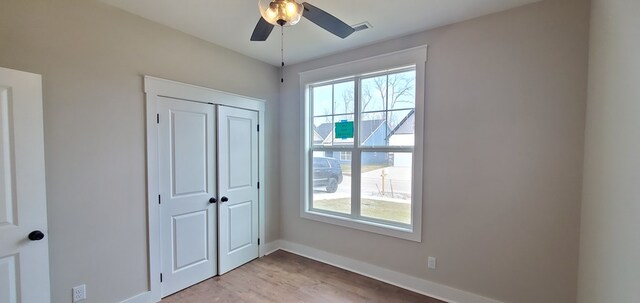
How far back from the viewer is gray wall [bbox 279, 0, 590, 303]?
1.98 meters

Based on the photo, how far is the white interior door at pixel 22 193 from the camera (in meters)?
1.57

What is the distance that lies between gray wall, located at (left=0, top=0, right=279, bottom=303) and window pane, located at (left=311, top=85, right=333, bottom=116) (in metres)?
1.68

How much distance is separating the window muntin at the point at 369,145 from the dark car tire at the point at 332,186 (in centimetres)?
1

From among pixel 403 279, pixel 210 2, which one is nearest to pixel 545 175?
pixel 403 279

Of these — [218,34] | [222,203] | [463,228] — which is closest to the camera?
[463,228]

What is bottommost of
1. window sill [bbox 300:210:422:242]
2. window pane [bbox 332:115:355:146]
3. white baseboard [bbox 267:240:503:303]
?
white baseboard [bbox 267:240:503:303]

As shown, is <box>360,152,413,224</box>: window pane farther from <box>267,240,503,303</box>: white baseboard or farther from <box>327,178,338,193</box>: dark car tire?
<box>267,240,503,303</box>: white baseboard

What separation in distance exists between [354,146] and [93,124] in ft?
8.48

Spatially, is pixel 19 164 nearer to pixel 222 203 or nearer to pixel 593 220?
pixel 222 203

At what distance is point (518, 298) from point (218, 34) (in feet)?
12.6

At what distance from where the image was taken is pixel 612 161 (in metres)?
1.42

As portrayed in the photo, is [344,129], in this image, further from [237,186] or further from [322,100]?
[237,186]

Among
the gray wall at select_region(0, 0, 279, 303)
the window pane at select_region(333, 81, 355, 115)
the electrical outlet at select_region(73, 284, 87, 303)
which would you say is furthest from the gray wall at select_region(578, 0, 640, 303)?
the electrical outlet at select_region(73, 284, 87, 303)

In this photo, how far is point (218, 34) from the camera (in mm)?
2666
